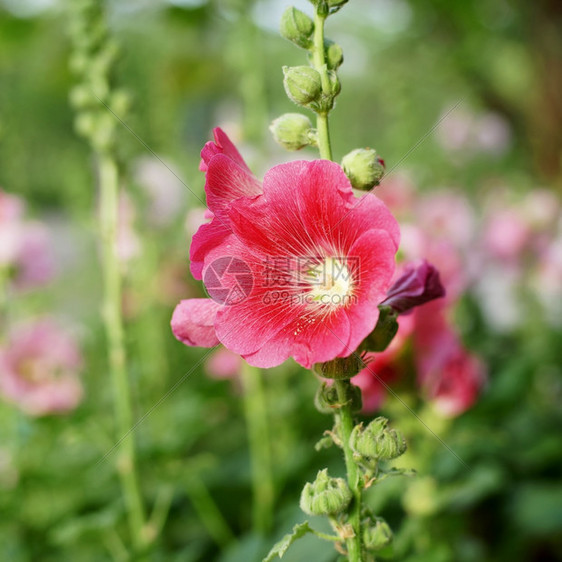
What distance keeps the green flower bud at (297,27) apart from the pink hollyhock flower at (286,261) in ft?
0.49

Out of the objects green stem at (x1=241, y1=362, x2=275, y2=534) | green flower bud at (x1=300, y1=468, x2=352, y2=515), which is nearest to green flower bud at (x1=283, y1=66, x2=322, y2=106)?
green flower bud at (x1=300, y1=468, x2=352, y2=515)

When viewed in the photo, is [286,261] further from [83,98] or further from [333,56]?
[83,98]

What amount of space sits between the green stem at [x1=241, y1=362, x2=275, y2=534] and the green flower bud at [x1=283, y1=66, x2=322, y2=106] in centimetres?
111

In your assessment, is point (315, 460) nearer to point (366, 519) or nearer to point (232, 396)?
point (232, 396)

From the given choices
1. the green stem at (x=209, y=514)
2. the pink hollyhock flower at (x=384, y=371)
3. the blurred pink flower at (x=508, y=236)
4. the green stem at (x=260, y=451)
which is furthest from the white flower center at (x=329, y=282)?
the blurred pink flower at (x=508, y=236)

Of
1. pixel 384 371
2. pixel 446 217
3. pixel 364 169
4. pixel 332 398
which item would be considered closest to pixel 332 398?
pixel 332 398

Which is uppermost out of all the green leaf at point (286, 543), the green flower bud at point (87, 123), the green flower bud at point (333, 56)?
the green flower bud at point (87, 123)

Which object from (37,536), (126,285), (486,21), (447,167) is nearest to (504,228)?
(447,167)

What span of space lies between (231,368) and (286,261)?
1.42 metres

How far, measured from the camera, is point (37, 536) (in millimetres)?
1791

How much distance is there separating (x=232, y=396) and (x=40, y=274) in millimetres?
795

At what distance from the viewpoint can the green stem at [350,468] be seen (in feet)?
2.25

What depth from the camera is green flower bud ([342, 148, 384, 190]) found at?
0.70 m

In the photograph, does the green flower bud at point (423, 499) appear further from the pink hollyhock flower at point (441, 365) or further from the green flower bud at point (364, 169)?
the green flower bud at point (364, 169)
